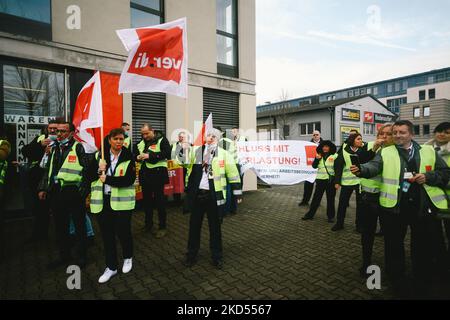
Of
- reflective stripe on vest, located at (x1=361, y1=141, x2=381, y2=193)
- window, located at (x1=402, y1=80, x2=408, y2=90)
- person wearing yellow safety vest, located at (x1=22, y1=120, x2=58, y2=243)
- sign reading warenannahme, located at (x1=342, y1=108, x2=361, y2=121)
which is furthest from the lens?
window, located at (x1=402, y1=80, x2=408, y2=90)

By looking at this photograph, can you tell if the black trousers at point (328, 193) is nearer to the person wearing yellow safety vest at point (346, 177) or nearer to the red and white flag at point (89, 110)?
the person wearing yellow safety vest at point (346, 177)

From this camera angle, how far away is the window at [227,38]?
408 inches

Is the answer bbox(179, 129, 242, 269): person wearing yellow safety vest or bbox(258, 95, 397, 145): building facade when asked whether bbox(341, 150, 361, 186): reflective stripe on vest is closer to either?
bbox(179, 129, 242, 269): person wearing yellow safety vest

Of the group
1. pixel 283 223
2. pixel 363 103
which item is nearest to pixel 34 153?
pixel 283 223

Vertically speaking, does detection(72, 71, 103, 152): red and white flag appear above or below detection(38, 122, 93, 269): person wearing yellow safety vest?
above

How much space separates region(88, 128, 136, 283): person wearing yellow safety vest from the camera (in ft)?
11.9

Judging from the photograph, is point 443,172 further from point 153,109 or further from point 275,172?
point 153,109

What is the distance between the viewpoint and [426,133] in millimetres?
47438

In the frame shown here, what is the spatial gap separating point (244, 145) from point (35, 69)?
20.8 ft

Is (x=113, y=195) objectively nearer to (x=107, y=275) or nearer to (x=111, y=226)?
(x=111, y=226)

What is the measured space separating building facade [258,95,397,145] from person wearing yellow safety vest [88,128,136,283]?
24.8 metres

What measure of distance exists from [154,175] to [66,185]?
194 cm

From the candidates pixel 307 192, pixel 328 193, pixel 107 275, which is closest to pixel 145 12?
pixel 307 192

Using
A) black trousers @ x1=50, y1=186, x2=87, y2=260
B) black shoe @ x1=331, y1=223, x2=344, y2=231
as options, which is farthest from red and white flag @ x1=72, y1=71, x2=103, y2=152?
black shoe @ x1=331, y1=223, x2=344, y2=231
